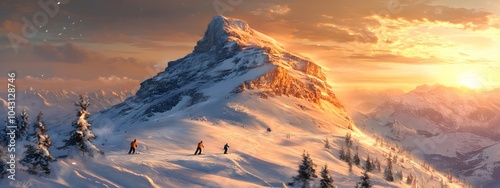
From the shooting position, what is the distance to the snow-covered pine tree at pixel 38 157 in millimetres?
36531

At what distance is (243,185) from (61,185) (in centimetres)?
1872

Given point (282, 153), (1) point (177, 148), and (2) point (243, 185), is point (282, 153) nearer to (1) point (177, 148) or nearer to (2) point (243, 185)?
(1) point (177, 148)

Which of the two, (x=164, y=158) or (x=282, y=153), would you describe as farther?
(x=282, y=153)

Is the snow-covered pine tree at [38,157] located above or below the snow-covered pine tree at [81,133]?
below

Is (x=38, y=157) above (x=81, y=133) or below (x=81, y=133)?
below

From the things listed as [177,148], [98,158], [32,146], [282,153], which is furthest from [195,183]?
[282,153]

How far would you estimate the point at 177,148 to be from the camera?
73.5m

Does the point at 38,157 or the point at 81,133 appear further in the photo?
the point at 81,133

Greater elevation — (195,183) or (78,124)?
(78,124)

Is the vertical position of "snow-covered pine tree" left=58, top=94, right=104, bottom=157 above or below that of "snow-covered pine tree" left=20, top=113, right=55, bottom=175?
above

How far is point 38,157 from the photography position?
121 feet

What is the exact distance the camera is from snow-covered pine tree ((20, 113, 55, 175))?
1438 inches

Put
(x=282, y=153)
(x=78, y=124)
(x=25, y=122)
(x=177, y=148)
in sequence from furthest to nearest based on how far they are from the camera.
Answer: (x=282, y=153)
(x=177, y=148)
(x=25, y=122)
(x=78, y=124)

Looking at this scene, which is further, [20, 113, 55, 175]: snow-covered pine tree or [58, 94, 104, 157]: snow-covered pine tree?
[58, 94, 104, 157]: snow-covered pine tree
